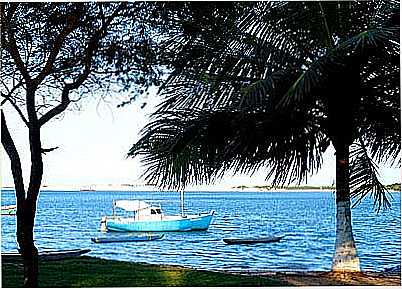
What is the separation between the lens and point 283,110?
353cm

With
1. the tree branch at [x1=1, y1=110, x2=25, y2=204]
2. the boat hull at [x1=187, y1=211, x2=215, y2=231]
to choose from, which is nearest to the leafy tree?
the tree branch at [x1=1, y1=110, x2=25, y2=204]

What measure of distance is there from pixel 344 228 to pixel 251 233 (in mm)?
526

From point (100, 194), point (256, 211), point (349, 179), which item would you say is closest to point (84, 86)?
point (100, 194)

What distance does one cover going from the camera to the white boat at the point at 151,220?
3.80 m

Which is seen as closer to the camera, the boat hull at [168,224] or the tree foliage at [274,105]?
the tree foliage at [274,105]

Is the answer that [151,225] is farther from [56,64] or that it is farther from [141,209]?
[56,64]

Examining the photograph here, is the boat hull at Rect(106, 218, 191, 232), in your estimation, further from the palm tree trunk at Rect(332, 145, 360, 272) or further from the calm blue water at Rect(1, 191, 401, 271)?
the palm tree trunk at Rect(332, 145, 360, 272)

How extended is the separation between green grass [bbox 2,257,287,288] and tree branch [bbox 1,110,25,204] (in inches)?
16.0

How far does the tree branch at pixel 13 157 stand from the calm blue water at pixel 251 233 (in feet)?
0.70

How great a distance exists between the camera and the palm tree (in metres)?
3.46

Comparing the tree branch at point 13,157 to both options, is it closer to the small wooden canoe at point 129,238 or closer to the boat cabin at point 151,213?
the small wooden canoe at point 129,238

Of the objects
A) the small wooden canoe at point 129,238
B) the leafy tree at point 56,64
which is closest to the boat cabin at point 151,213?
the small wooden canoe at point 129,238

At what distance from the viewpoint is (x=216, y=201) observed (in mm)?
3721

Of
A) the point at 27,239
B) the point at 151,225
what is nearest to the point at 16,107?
the point at 27,239
